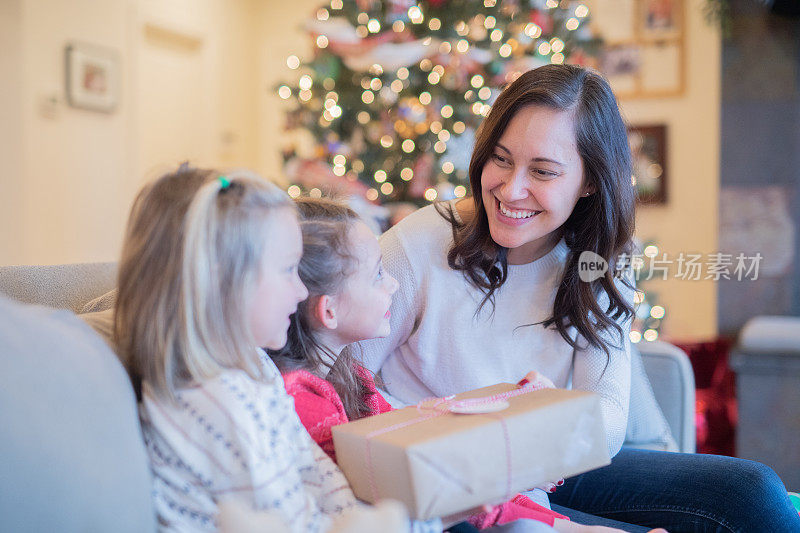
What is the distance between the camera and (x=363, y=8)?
3.67 meters

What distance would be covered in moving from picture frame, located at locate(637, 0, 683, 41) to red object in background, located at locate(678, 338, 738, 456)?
6.64ft

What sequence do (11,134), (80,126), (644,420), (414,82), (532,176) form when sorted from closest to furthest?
(532,176) → (644,420) → (414,82) → (11,134) → (80,126)

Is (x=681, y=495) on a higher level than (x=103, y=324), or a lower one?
lower

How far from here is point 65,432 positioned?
85 centimetres

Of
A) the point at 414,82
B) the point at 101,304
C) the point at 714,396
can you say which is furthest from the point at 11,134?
the point at 714,396

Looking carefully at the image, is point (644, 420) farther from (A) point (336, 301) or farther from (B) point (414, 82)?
(B) point (414, 82)

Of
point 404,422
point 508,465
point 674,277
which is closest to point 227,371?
point 404,422

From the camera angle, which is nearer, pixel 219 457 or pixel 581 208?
pixel 219 457

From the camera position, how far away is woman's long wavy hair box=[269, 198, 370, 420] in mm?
1340

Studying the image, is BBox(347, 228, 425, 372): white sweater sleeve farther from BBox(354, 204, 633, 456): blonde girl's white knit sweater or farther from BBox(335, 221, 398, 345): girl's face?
BBox(335, 221, 398, 345): girl's face

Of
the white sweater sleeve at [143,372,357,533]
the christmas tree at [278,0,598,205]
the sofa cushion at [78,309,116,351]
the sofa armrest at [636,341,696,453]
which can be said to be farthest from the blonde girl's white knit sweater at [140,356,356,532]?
the christmas tree at [278,0,598,205]

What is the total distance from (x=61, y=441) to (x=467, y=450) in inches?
18.6

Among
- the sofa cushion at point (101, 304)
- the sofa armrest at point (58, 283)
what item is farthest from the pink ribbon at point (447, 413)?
the sofa armrest at point (58, 283)

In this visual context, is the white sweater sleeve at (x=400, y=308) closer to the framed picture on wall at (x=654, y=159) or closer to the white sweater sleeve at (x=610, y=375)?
the white sweater sleeve at (x=610, y=375)
